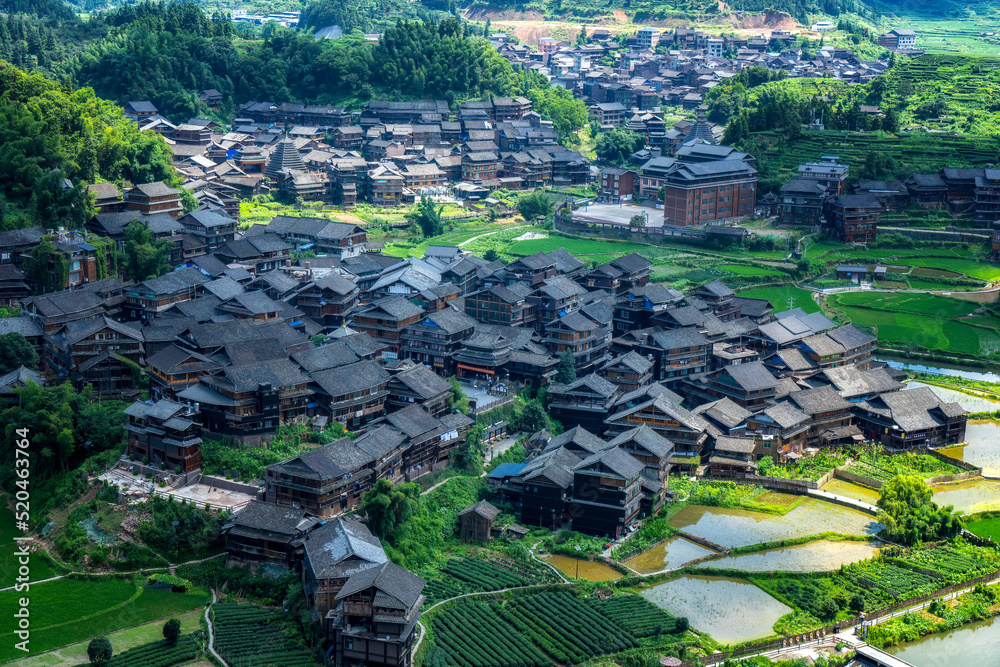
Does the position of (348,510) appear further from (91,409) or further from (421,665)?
(91,409)

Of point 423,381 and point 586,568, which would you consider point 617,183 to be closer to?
point 423,381

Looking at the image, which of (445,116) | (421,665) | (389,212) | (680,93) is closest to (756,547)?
(421,665)

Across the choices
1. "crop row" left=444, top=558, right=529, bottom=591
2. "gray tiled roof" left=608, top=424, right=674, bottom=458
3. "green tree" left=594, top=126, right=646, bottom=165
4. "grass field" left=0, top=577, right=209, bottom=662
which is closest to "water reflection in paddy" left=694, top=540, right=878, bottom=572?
"gray tiled roof" left=608, top=424, right=674, bottom=458

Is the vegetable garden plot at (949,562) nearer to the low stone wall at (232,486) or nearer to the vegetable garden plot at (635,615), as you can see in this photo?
the vegetable garden plot at (635,615)

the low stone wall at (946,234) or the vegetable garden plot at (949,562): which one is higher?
the low stone wall at (946,234)

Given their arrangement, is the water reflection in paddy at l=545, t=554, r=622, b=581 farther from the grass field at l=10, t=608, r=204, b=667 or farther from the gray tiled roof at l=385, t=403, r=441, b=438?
the grass field at l=10, t=608, r=204, b=667

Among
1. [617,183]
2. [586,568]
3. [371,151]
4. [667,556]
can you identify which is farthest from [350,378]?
[371,151]

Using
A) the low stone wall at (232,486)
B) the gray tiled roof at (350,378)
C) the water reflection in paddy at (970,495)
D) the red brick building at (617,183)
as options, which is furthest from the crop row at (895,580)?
the red brick building at (617,183)
